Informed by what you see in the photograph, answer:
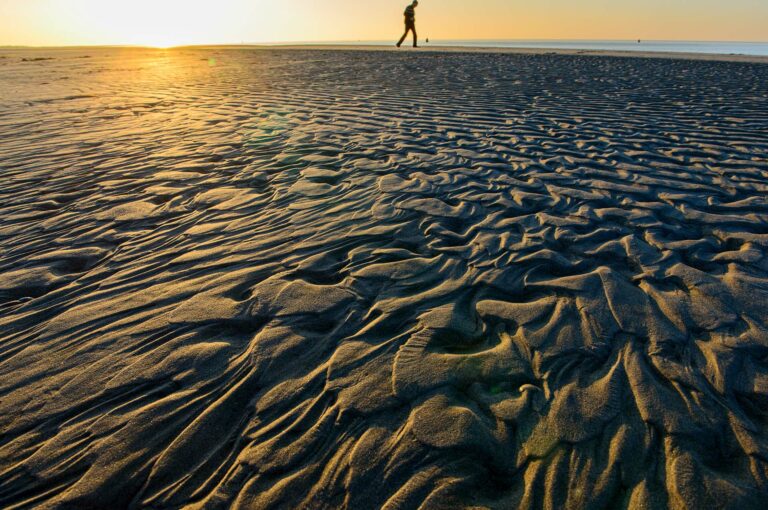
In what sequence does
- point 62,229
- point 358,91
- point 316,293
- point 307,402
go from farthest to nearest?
point 358,91 → point 62,229 → point 316,293 → point 307,402

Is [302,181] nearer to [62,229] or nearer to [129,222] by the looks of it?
[129,222]

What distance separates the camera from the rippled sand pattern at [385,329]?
1437 millimetres

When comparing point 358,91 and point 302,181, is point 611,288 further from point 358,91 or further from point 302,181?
point 358,91

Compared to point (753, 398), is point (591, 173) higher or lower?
higher

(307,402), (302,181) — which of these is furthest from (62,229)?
(307,402)

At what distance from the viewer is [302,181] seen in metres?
4.16

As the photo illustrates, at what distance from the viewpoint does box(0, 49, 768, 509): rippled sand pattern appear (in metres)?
1.44

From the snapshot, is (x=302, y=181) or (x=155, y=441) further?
(x=302, y=181)

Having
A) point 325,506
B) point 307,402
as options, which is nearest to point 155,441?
point 307,402

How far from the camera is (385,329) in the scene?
2.12 metres

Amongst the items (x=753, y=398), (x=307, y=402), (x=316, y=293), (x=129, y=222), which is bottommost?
(x=753, y=398)

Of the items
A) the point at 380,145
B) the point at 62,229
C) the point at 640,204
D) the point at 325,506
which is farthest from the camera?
the point at 380,145

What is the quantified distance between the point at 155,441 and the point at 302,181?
300 centimetres

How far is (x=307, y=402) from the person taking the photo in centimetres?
170
